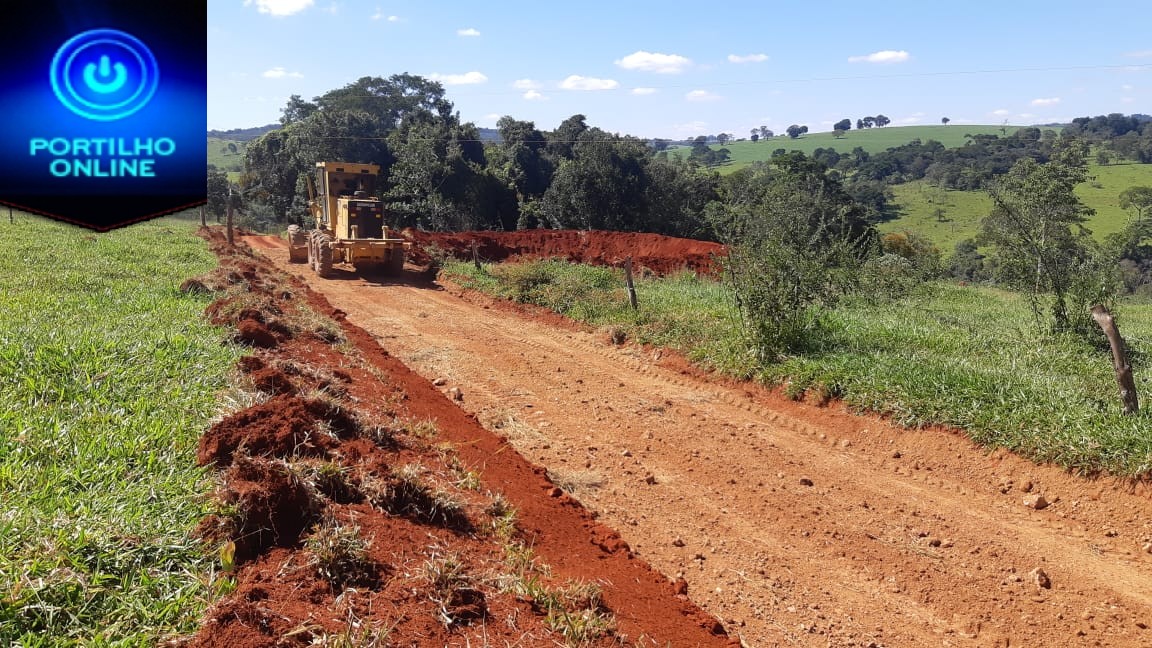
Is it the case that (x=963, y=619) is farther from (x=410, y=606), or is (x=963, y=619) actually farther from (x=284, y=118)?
(x=284, y=118)

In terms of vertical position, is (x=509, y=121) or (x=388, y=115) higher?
(x=388, y=115)

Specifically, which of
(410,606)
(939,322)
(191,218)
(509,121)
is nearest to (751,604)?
(410,606)

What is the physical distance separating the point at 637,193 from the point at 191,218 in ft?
84.6

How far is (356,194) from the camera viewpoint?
2002 centimetres

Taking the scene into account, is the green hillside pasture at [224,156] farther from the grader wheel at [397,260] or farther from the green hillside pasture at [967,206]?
the green hillside pasture at [967,206]

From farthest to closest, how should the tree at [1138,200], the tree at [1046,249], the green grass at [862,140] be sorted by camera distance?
1. the green grass at [862,140]
2. the tree at [1138,200]
3. the tree at [1046,249]

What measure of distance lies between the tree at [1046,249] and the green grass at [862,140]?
3300 inches

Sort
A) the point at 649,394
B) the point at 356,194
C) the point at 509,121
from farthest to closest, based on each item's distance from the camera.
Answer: the point at 509,121, the point at 356,194, the point at 649,394

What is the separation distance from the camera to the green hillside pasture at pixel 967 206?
46.4m

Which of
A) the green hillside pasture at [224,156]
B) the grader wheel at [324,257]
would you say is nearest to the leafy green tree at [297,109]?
the green hillside pasture at [224,156]

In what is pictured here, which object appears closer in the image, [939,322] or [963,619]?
[963,619]

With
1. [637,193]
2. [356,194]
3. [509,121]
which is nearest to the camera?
[356,194]

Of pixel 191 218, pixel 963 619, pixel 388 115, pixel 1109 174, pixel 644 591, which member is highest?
pixel 388 115

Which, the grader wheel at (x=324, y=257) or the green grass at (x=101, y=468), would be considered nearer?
the green grass at (x=101, y=468)
